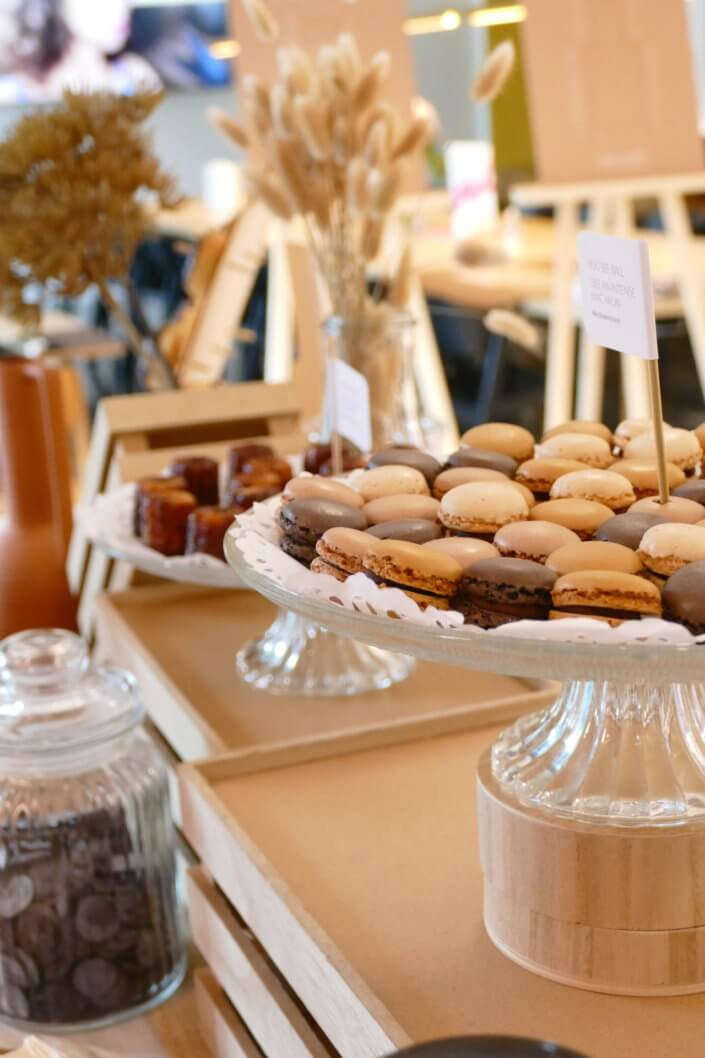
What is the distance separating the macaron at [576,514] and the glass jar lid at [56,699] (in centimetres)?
41

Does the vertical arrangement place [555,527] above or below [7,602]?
above

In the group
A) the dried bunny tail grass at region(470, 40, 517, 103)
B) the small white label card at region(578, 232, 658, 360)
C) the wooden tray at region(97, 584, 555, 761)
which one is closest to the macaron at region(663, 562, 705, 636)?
the small white label card at region(578, 232, 658, 360)

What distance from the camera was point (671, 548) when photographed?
2.24 ft

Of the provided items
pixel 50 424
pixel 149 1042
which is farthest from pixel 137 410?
pixel 149 1042

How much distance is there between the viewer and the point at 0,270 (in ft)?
5.31

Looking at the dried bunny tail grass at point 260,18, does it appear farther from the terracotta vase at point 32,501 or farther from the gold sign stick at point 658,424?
the gold sign stick at point 658,424

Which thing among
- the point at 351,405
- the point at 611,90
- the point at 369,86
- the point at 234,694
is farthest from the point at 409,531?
the point at 611,90

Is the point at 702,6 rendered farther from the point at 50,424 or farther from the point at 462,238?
the point at 50,424

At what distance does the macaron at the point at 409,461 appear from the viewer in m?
0.89

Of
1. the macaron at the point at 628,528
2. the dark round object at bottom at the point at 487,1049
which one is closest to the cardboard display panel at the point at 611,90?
the macaron at the point at 628,528

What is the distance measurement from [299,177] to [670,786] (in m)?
1.07

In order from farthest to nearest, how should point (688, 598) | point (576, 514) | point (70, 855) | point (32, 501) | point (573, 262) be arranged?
1. point (573, 262)
2. point (32, 501)
3. point (70, 855)
4. point (576, 514)
5. point (688, 598)

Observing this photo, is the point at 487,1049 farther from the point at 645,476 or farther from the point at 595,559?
the point at 645,476

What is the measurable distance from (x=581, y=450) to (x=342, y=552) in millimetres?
218
